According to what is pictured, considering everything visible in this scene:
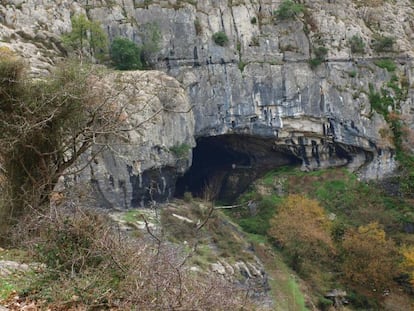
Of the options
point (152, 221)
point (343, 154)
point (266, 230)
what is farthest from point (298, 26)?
point (152, 221)

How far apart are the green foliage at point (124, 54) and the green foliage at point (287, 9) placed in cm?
1317

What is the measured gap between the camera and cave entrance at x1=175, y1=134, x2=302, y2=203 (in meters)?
41.7

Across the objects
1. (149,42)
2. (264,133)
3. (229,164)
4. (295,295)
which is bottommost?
(295,295)

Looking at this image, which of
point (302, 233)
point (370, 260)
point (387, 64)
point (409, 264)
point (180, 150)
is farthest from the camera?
point (387, 64)

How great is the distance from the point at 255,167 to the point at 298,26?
12044 mm

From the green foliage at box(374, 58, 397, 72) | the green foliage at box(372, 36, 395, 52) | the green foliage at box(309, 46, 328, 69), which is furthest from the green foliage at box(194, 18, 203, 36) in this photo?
the green foliage at box(372, 36, 395, 52)

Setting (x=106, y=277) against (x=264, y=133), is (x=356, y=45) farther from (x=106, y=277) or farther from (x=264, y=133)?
(x=106, y=277)

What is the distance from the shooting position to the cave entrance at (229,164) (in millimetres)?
41656

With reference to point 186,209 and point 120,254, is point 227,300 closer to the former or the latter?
point 120,254

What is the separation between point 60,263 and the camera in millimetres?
6590

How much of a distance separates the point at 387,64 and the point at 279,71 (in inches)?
387

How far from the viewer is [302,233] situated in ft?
94.4

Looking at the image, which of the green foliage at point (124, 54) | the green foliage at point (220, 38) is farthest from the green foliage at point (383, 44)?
the green foliage at point (124, 54)

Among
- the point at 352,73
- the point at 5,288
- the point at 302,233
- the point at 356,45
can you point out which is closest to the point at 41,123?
the point at 5,288
